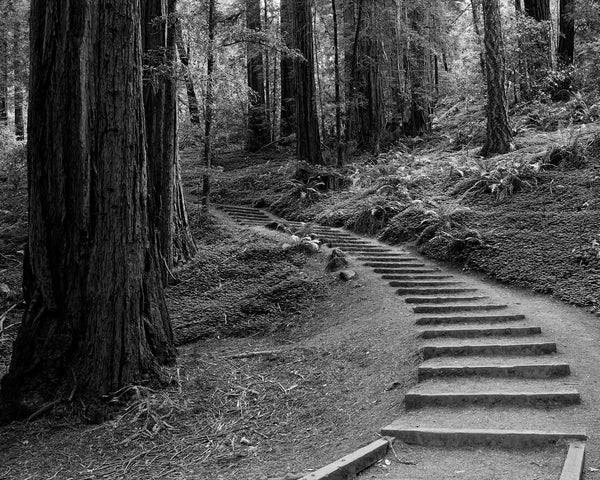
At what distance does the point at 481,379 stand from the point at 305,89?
11.5 meters

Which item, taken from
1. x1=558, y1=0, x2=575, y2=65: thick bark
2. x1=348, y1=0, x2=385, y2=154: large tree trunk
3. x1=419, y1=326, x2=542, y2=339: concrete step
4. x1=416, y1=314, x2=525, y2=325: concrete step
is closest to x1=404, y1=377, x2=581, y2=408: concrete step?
x1=419, y1=326, x2=542, y2=339: concrete step

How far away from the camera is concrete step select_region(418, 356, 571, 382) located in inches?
202

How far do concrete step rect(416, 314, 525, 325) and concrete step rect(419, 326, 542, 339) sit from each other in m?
0.30

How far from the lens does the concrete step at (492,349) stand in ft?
18.5

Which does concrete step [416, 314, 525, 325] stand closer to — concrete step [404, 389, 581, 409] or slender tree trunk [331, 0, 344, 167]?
concrete step [404, 389, 581, 409]

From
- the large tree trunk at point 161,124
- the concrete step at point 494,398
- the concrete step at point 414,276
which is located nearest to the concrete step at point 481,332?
the concrete step at point 494,398

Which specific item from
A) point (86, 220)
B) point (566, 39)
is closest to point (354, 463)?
point (86, 220)

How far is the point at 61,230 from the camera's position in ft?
19.4

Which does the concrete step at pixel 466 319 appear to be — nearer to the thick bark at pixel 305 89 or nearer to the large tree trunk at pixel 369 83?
the thick bark at pixel 305 89

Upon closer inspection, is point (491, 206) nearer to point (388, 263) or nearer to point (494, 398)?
point (388, 263)

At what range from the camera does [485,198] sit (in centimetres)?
1093

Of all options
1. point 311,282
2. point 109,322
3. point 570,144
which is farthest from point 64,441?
point 570,144

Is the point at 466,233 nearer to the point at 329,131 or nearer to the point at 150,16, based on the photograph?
the point at 150,16

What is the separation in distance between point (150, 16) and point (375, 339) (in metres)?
6.33
